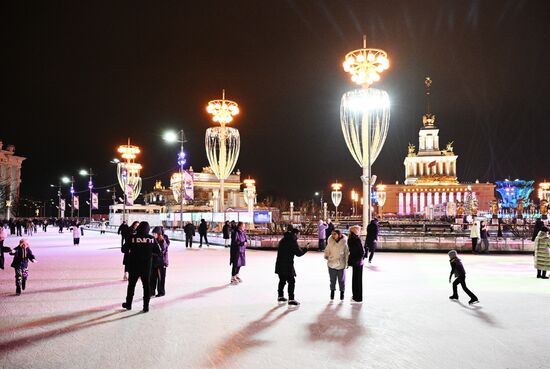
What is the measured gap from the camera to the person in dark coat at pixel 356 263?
909 centimetres

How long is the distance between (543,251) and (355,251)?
6456mm

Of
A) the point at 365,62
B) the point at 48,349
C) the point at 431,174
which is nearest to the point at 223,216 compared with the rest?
the point at 365,62

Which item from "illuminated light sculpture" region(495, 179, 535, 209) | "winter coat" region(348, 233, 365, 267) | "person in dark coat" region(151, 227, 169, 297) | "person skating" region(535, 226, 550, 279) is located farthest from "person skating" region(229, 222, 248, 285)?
"illuminated light sculpture" region(495, 179, 535, 209)

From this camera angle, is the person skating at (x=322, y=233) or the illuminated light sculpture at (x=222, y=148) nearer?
the person skating at (x=322, y=233)

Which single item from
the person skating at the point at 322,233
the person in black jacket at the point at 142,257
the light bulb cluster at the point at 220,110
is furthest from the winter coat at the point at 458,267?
the light bulb cluster at the point at 220,110

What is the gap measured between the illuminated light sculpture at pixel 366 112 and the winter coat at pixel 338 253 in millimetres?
11812

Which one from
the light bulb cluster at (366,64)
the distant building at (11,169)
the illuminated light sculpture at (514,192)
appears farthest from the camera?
the distant building at (11,169)

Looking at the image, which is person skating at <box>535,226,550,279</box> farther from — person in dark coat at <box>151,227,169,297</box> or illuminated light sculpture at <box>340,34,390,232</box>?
person in dark coat at <box>151,227,169,297</box>

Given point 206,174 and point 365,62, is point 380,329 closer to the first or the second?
point 365,62

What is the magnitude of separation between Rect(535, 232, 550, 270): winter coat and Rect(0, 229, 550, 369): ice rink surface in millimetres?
488

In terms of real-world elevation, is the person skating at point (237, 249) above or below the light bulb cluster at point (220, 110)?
below

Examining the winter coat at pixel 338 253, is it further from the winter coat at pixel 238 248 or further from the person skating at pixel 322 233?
the person skating at pixel 322 233

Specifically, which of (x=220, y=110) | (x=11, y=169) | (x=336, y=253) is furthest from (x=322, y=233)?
(x=11, y=169)

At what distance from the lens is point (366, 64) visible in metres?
21.7
